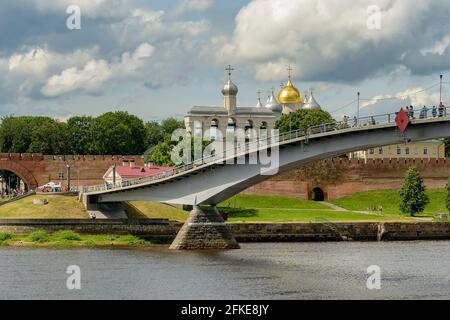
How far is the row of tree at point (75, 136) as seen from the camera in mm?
133375

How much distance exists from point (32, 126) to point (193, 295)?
9471 cm

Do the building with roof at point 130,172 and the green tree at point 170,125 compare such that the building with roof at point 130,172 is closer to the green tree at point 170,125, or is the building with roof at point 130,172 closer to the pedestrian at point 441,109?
the pedestrian at point 441,109

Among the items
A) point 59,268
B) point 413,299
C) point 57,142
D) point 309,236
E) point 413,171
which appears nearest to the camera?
point 413,299

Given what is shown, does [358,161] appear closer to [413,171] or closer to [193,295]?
[413,171]

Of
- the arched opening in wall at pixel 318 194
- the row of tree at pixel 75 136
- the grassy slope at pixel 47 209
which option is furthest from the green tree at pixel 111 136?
the grassy slope at pixel 47 209

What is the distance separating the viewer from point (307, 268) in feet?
183

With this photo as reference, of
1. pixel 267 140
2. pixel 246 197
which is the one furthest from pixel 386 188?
pixel 267 140

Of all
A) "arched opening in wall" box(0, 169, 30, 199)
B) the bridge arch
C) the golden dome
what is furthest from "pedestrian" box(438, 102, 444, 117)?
the golden dome

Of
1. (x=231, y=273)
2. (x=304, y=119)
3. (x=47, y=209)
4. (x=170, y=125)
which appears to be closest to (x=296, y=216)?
(x=47, y=209)

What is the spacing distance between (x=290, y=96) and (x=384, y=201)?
52.0 meters

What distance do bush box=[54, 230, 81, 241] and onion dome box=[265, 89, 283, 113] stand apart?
7960 centimetres

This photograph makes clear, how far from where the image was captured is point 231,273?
53219 mm

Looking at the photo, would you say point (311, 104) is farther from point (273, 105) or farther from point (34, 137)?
point (34, 137)

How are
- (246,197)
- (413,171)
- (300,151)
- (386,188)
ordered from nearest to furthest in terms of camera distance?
(300,151)
(413,171)
(246,197)
(386,188)
